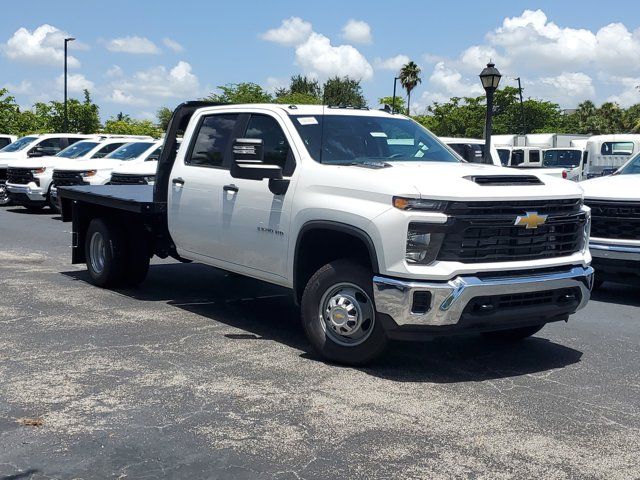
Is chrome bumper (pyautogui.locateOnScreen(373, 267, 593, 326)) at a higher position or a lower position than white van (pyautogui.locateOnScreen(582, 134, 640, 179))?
lower

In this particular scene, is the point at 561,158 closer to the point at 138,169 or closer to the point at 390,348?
the point at 138,169

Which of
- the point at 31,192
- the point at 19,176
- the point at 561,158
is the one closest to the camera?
the point at 31,192

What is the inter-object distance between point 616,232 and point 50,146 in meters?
18.6

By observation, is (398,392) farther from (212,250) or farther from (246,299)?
(246,299)

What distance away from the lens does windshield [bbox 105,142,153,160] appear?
1898cm

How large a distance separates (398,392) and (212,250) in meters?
2.68

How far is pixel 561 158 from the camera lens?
28.6m

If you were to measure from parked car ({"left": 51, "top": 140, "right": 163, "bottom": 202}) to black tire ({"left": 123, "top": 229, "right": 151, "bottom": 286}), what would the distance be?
29.1 feet

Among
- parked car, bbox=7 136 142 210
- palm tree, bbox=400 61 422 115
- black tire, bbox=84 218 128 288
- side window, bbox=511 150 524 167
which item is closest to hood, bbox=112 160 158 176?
parked car, bbox=7 136 142 210

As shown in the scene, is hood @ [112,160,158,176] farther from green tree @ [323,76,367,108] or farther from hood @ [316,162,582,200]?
hood @ [316,162,582,200]

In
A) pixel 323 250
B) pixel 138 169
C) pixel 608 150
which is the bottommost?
pixel 323 250

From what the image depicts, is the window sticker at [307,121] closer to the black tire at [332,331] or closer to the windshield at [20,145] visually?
the black tire at [332,331]

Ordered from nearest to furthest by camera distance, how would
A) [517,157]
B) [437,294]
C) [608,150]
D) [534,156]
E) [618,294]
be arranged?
[437,294]
[618,294]
[608,150]
[517,157]
[534,156]

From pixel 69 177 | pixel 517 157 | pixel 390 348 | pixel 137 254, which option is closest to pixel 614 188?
pixel 390 348
